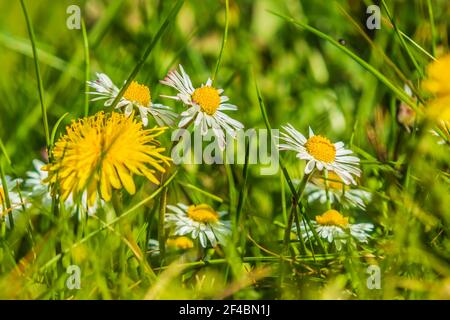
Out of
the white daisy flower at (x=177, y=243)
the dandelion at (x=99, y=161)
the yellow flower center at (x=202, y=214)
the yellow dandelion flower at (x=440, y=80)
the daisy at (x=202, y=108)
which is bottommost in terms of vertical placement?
the white daisy flower at (x=177, y=243)

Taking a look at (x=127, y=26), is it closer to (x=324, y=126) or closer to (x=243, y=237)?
(x=324, y=126)

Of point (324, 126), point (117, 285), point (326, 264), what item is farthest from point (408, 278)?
point (324, 126)

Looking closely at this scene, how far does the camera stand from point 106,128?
81cm

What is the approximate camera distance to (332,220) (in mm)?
903

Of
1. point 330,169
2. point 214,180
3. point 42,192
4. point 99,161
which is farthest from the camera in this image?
point 214,180

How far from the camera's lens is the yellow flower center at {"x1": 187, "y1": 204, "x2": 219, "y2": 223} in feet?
2.95

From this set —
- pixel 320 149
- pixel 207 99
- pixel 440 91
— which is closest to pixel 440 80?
pixel 440 91

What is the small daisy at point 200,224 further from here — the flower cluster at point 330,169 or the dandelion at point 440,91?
the dandelion at point 440,91

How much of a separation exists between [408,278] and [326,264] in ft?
0.32

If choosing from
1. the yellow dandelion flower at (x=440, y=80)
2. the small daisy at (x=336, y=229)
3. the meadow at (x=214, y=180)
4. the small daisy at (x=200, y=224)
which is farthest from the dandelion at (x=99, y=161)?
the yellow dandelion flower at (x=440, y=80)

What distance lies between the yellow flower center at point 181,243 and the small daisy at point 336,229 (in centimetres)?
14

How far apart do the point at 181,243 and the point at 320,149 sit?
22 cm

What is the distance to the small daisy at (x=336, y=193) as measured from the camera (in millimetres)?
963

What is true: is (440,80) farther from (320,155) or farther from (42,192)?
(42,192)
